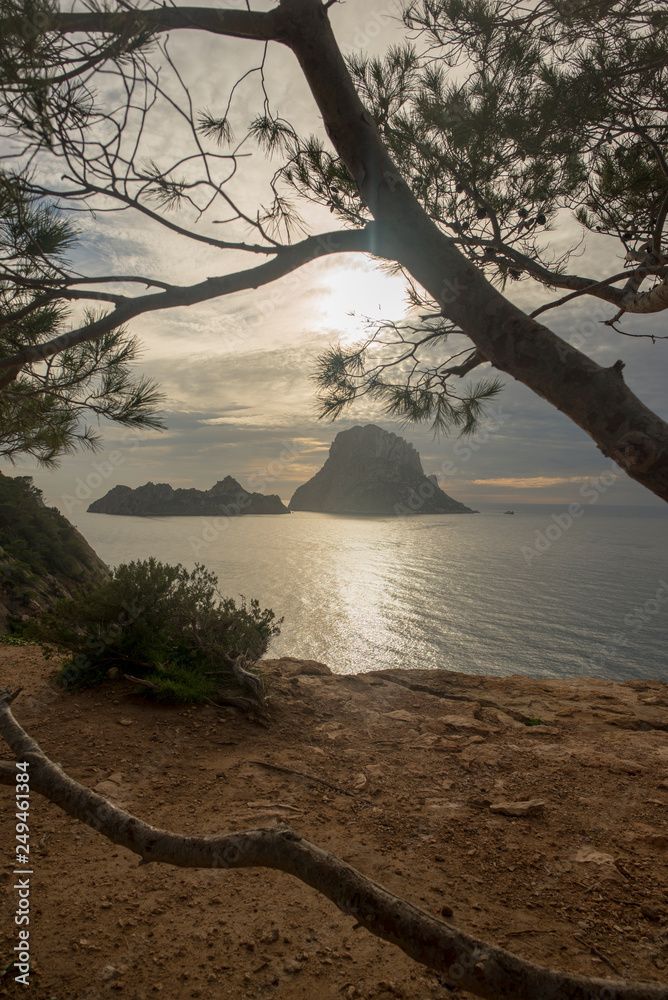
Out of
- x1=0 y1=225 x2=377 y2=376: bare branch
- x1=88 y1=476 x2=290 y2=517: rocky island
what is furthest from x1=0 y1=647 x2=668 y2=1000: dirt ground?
x1=88 y1=476 x2=290 y2=517: rocky island

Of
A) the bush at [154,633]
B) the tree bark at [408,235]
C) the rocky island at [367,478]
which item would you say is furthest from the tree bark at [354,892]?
the rocky island at [367,478]

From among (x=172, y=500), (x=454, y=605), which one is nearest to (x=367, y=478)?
(x=172, y=500)

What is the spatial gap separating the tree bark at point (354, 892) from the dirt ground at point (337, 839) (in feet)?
3.94

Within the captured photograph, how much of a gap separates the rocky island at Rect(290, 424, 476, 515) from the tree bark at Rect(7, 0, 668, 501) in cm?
8427

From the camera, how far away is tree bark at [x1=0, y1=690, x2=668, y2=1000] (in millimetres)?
989

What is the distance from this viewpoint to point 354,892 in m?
1.16

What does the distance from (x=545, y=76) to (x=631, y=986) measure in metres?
5.00

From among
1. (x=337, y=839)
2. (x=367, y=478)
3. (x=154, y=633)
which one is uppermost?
(x=367, y=478)

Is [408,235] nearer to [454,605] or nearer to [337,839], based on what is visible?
[337,839]

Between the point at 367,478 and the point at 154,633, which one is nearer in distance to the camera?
the point at 154,633

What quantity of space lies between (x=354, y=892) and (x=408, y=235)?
88.2 inches

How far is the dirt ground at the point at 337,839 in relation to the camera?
215 cm

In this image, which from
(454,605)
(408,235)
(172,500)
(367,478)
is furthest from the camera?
(367,478)

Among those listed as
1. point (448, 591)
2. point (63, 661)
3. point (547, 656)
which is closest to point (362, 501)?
point (448, 591)
